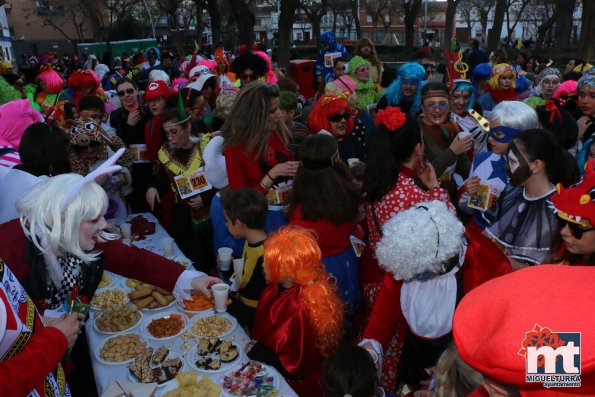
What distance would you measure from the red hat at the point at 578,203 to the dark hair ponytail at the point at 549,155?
56 cm

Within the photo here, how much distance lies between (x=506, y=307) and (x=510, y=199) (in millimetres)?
2455

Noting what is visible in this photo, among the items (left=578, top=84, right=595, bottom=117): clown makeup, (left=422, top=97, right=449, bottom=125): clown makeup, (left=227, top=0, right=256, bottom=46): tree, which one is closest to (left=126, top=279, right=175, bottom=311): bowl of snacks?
(left=422, top=97, right=449, bottom=125): clown makeup

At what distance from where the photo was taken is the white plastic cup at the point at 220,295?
2.77 m

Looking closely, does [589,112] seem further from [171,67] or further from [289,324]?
[171,67]

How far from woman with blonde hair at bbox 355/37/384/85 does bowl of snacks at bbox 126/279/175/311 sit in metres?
6.22

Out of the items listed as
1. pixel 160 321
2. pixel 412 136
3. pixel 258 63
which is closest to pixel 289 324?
pixel 160 321

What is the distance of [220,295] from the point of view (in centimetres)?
279

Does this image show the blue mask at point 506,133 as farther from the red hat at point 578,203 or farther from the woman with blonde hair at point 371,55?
the woman with blonde hair at point 371,55

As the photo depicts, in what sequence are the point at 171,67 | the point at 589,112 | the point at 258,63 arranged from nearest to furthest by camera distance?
the point at 589,112 → the point at 258,63 → the point at 171,67

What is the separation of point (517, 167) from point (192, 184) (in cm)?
282

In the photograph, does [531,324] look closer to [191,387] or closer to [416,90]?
[191,387]

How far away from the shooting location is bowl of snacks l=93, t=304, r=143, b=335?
274 cm

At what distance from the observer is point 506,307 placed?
0.93 m

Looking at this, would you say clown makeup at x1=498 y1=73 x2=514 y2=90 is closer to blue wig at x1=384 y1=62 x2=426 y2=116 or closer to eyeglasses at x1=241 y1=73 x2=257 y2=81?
blue wig at x1=384 y1=62 x2=426 y2=116
